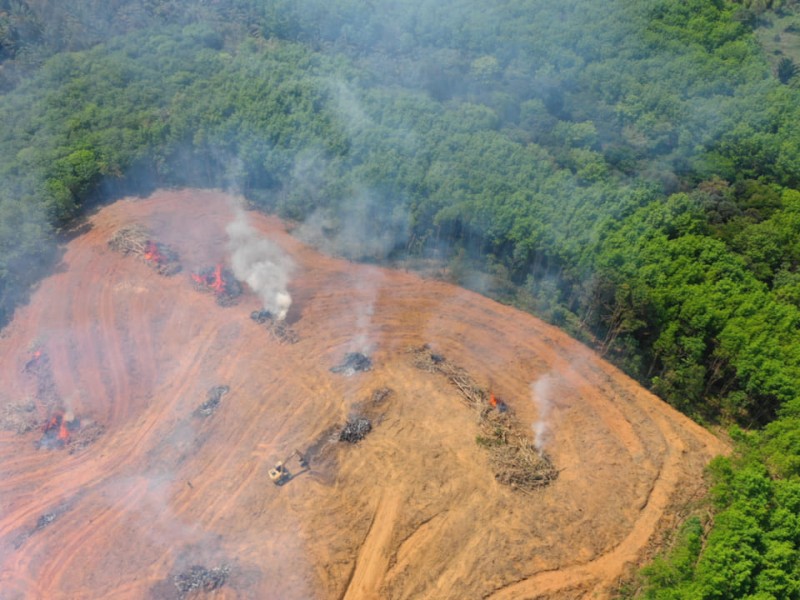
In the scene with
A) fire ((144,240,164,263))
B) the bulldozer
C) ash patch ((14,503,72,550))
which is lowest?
ash patch ((14,503,72,550))

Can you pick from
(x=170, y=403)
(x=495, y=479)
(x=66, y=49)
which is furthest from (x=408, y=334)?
(x=66, y=49)

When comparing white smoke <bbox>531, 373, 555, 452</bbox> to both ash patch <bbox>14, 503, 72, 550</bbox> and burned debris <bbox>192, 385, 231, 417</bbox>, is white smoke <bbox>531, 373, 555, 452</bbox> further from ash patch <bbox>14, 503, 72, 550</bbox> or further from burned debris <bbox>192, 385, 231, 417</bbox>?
ash patch <bbox>14, 503, 72, 550</bbox>

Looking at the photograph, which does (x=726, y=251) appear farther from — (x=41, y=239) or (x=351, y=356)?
(x=41, y=239)

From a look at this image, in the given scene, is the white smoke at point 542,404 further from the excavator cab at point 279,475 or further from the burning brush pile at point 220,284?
the burning brush pile at point 220,284

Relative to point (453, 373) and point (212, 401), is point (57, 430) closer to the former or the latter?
point (212, 401)

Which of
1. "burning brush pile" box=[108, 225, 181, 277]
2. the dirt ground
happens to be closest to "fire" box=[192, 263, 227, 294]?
the dirt ground

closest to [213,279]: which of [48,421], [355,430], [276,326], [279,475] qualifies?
[276,326]

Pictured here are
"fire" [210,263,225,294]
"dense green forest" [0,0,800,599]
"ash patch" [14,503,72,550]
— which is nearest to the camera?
"ash patch" [14,503,72,550]
